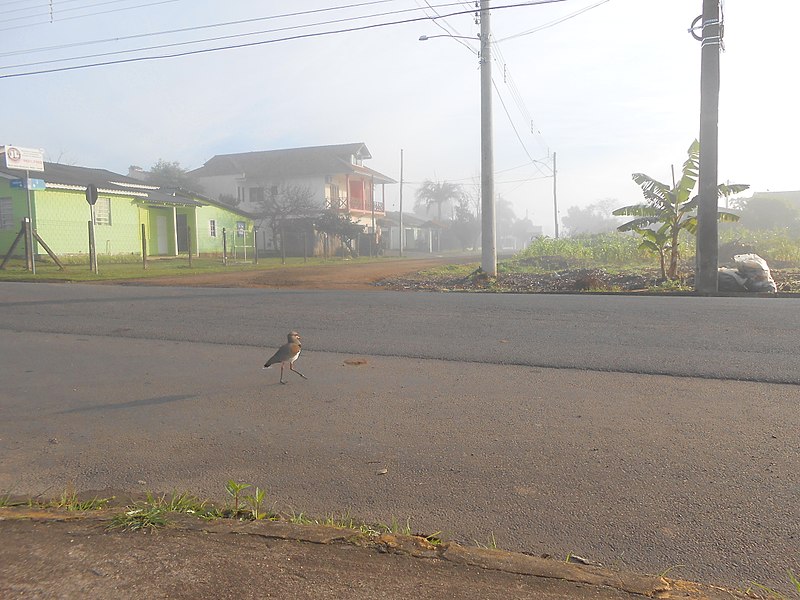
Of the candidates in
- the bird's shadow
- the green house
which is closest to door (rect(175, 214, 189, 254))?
the green house

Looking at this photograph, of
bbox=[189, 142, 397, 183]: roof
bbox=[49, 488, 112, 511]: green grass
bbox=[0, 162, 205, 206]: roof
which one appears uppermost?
bbox=[189, 142, 397, 183]: roof

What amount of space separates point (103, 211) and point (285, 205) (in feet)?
66.6

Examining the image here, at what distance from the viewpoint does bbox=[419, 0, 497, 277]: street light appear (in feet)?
64.1

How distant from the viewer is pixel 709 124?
49.0ft

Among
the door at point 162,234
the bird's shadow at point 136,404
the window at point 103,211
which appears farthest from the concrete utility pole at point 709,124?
the door at point 162,234

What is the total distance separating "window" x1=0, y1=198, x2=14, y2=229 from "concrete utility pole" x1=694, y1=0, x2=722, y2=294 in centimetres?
2627

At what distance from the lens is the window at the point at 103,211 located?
3019 cm

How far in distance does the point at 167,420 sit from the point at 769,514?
14.0ft

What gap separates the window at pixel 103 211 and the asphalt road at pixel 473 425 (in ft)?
72.9

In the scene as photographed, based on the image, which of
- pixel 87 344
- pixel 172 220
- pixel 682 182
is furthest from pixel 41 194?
pixel 682 182

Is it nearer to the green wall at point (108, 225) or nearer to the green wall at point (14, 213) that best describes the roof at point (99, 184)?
the green wall at point (108, 225)

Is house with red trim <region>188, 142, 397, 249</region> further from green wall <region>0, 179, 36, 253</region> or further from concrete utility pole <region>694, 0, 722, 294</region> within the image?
concrete utility pole <region>694, 0, 722, 294</region>

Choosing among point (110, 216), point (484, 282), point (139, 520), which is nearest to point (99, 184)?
point (110, 216)

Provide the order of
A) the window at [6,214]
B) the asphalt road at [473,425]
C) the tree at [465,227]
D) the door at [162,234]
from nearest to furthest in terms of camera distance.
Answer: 1. the asphalt road at [473,425]
2. the window at [6,214]
3. the door at [162,234]
4. the tree at [465,227]
